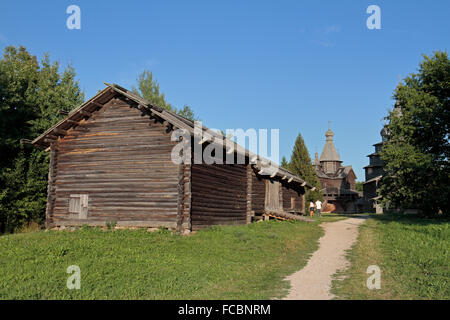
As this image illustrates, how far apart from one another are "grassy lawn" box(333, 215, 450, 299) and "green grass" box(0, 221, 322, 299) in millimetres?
1779

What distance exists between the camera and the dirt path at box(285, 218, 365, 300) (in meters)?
8.02

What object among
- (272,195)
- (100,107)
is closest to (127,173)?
(100,107)

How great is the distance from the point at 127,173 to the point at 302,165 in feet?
102

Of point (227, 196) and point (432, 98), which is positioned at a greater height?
point (432, 98)

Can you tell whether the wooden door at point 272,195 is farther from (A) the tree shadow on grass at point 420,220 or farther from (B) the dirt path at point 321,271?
(B) the dirt path at point 321,271

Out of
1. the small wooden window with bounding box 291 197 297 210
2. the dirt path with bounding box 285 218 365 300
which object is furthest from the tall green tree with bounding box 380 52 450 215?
the dirt path with bounding box 285 218 365 300

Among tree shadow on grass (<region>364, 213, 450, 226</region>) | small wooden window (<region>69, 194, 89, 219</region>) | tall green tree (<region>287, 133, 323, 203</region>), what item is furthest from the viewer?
tall green tree (<region>287, 133, 323, 203</region>)

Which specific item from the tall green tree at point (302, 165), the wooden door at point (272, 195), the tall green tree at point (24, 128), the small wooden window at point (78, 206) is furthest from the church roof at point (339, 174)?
the small wooden window at point (78, 206)

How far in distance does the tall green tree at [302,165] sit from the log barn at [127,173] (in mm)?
25858

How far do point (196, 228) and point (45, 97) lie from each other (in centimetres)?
1819

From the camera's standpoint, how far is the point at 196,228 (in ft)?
55.5

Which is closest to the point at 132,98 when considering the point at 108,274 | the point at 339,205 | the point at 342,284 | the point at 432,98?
the point at 108,274

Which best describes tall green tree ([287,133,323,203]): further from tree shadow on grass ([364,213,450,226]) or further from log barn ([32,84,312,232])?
log barn ([32,84,312,232])

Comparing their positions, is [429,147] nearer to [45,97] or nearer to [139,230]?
[139,230]
